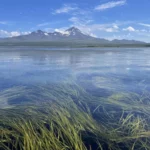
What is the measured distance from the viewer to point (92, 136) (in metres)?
6.32

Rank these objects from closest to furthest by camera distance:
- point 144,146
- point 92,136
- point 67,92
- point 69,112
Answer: point 144,146 < point 92,136 < point 69,112 < point 67,92

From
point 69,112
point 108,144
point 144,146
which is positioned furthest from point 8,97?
point 144,146

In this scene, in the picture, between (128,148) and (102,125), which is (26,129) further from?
(128,148)

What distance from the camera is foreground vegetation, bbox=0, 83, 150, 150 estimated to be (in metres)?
5.79

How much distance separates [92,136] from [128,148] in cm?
105

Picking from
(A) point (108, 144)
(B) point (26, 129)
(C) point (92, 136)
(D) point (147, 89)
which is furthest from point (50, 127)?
(D) point (147, 89)

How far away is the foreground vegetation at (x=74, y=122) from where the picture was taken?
5.79 metres

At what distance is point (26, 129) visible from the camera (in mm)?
6344

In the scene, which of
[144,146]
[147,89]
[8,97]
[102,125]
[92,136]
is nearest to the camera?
[144,146]

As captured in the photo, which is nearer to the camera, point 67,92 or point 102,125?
point 102,125

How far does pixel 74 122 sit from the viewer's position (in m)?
7.09

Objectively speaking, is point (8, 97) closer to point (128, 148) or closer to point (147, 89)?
point (128, 148)

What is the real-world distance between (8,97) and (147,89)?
281 inches

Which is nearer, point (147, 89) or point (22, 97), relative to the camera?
point (22, 97)
